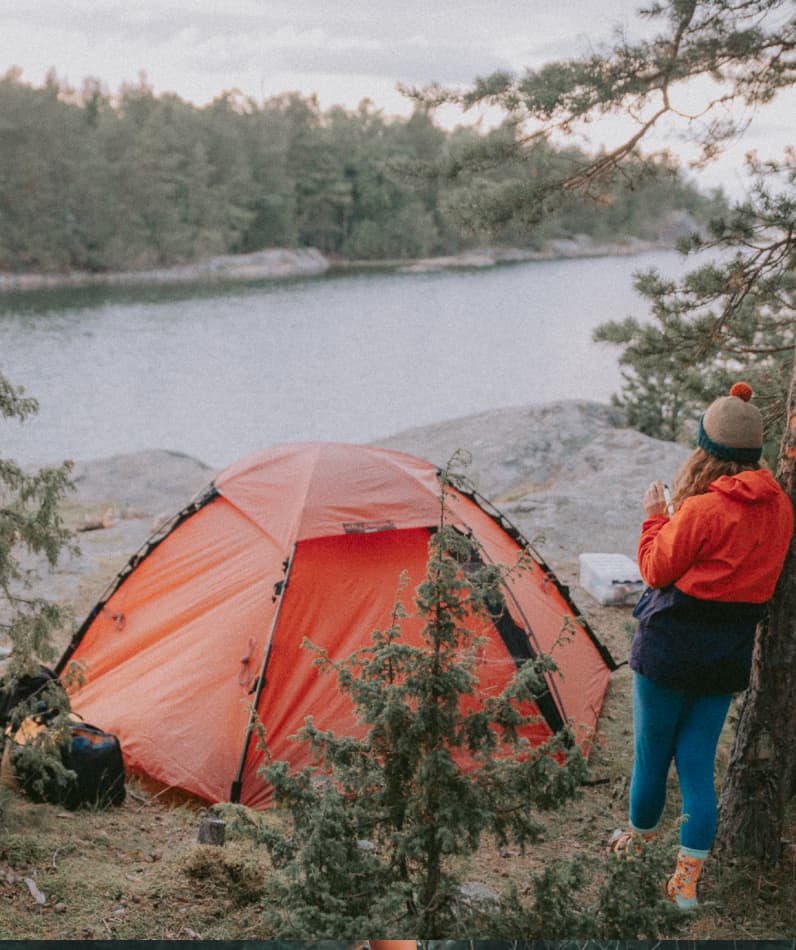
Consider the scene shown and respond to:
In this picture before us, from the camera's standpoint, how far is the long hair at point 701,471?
2.79m

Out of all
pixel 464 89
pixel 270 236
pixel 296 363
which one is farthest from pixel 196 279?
pixel 464 89

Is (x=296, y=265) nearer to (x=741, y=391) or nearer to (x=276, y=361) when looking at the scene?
(x=276, y=361)

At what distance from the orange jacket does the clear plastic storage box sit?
4.30m

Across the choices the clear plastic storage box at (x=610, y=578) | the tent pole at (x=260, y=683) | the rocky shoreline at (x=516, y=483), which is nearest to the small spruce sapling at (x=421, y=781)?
the tent pole at (x=260, y=683)

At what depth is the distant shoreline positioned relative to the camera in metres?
47.3

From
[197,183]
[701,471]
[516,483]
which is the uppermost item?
[197,183]

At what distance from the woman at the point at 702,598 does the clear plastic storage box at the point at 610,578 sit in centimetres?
417

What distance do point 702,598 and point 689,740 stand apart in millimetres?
483

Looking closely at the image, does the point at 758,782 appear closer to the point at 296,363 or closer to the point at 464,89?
the point at 464,89

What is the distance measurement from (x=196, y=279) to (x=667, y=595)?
51325mm

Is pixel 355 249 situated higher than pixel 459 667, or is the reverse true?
pixel 355 249

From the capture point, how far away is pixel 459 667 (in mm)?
2324

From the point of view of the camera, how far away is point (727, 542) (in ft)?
8.83

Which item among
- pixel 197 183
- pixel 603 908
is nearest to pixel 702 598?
pixel 603 908
